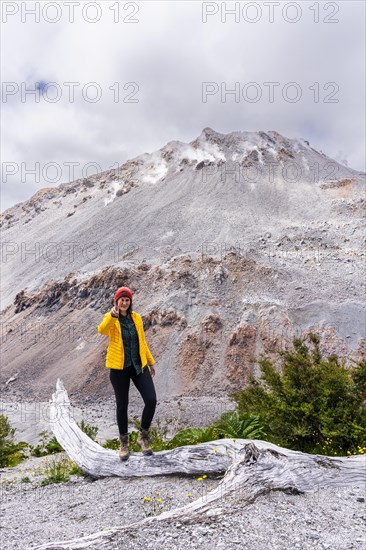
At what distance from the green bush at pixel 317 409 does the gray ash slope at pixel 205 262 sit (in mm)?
18601

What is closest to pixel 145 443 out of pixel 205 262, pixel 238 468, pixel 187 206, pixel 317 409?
pixel 238 468

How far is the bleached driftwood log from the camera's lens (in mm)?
5109

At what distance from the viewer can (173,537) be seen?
4359mm

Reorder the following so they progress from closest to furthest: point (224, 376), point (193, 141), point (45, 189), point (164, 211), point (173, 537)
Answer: point (173, 537)
point (224, 376)
point (164, 211)
point (193, 141)
point (45, 189)

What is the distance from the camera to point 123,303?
6.22m

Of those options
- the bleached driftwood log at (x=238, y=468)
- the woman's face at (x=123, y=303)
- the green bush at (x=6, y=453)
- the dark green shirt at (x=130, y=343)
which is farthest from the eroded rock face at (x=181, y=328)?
the woman's face at (x=123, y=303)

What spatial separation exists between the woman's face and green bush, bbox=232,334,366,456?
3.66m

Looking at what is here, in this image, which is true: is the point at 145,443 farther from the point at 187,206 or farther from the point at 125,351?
the point at 187,206

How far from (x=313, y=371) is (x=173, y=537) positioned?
4832 millimetres

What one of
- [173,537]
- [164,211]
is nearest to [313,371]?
[173,537]

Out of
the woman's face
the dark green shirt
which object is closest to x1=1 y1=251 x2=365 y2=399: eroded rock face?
the dark green shirt

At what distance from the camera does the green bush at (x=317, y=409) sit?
749 cm

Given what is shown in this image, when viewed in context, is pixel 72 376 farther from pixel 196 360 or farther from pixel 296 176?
pixel 296 176

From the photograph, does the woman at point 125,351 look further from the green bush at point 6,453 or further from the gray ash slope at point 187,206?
the gray ash slope at point 187,206
